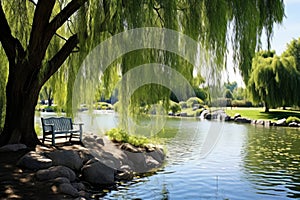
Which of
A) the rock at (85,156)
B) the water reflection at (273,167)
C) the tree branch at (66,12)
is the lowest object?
the water reflection at (273,167)

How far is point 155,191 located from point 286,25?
3.27 metres

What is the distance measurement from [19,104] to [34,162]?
68.1 inches

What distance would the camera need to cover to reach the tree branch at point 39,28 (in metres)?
6.96

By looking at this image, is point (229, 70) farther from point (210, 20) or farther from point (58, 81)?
point (58, 81)

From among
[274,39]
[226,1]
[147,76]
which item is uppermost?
[226,1]

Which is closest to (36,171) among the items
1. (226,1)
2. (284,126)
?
(226,1)

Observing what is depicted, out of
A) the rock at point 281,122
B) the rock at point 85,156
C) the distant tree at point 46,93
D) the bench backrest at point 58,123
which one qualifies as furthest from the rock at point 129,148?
the rock at point 281,122

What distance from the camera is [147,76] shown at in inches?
235

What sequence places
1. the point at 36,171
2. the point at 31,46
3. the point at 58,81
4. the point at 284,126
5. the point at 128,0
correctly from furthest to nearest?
the point at 284,126, the point at 58,81, the point at 31,46, the point at 36,171, the point at 128,0

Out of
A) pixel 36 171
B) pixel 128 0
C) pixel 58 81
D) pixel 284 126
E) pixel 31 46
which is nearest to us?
pixel 128 0

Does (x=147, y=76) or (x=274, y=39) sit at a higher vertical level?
(x=274, y=39)

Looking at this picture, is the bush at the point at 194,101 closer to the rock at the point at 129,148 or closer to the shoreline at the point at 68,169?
the shoreline at the point at 68,169

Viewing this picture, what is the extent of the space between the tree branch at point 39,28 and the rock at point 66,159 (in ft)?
6.20

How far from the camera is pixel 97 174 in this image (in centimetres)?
634
